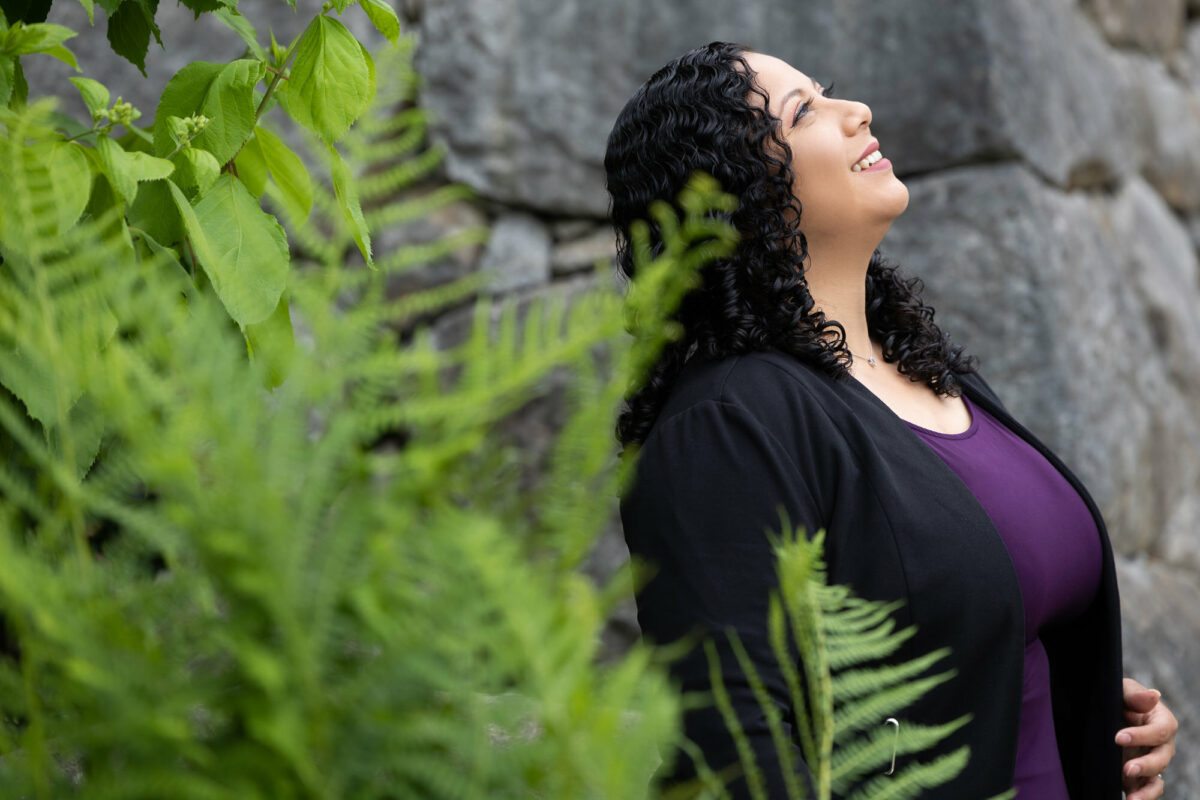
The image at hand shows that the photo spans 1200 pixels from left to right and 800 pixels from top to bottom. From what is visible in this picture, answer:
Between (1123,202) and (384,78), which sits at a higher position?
(384,78)

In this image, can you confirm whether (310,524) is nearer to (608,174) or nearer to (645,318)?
(645,318)

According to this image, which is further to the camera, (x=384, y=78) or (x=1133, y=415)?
(x=1133, y=415)

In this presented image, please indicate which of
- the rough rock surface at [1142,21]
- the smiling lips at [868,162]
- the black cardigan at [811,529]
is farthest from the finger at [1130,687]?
the rough rock surface at [1142,21]

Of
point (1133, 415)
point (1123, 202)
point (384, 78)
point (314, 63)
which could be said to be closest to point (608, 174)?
point (314, 63)

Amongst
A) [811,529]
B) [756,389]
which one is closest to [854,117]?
[756,389]

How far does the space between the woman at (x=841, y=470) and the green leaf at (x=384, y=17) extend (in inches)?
14.8

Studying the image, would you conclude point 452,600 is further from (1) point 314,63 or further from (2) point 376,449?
(2) point 376,449

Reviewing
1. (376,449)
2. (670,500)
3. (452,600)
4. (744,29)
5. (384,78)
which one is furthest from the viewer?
(744,29)

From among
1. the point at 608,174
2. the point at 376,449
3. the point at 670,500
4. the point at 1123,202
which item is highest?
the point at 608,174

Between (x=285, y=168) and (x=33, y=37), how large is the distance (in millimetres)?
160

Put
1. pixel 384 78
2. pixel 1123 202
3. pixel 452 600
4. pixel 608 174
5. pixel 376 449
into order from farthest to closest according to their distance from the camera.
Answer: pixel 1123 202, pixel 376 449, pixel 608 174, pixel 384 78, pixel 452 600

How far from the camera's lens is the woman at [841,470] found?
0.83 m

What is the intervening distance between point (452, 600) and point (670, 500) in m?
0.61

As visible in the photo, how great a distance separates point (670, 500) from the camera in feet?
2.77
